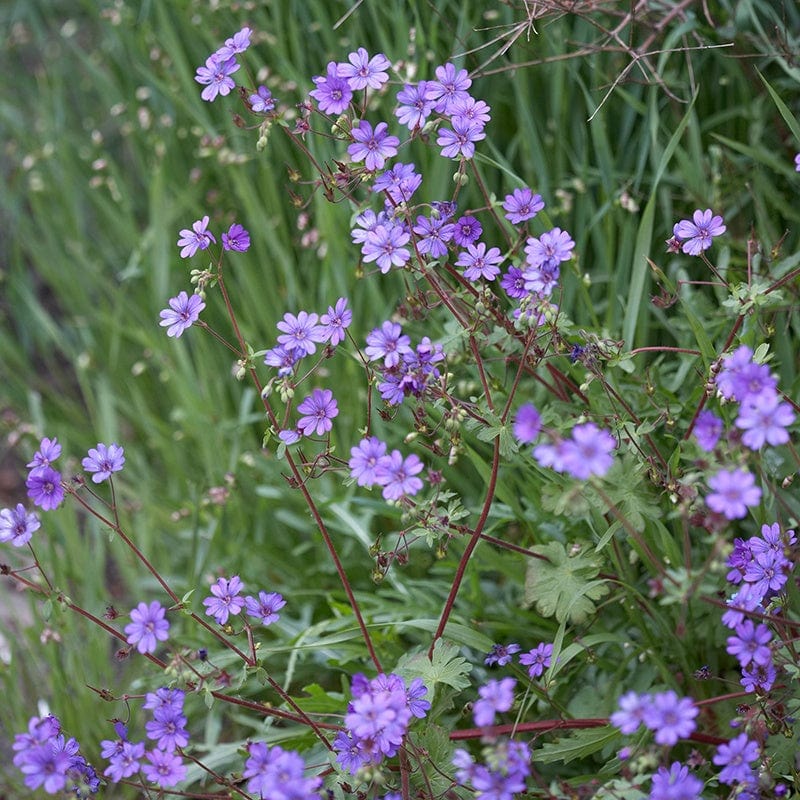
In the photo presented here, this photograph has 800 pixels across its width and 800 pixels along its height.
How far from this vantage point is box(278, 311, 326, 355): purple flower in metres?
1.59

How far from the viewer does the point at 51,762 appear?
140cm

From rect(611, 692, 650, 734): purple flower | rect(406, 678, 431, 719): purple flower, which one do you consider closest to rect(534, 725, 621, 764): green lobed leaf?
rect(406, 678, 431, 719): purple flower

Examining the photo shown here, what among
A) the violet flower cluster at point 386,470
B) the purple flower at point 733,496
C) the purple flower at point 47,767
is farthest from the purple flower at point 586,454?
the purple flower at point 47,767

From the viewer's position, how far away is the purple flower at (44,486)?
153cm

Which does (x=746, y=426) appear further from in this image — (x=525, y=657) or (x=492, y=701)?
(x=525, y=657)

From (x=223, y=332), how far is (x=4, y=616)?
3.46 ft

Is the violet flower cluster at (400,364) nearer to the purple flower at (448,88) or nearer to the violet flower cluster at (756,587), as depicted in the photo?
the purple flower at (448,88)

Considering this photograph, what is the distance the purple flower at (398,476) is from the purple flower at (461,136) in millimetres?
526

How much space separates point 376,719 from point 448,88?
3.26ft

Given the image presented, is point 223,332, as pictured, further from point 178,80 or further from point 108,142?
point 108,142

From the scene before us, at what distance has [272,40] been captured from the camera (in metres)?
2.50

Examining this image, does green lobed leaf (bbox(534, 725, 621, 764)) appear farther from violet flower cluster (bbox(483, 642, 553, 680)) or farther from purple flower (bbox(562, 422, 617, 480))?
purple flower (bbox(562, 422, 617, 480))

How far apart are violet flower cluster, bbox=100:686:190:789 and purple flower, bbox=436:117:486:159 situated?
957 millimetres

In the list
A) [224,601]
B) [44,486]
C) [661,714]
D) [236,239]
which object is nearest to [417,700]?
[224,601]
